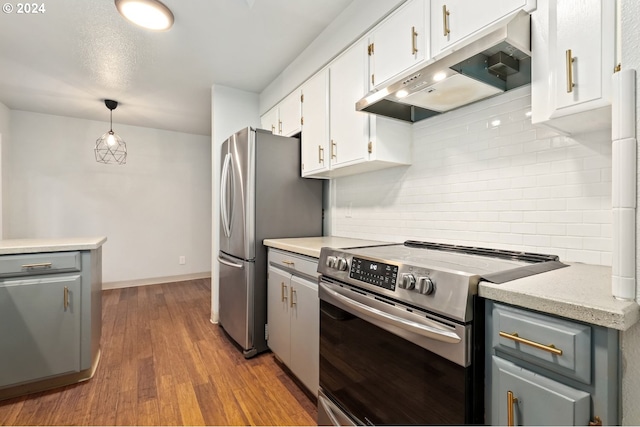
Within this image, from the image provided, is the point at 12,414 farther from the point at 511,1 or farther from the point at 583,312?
the point at 511,1

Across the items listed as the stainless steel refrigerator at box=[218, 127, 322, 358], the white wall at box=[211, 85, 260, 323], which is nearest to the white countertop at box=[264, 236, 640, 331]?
the stainless steel refrigerator at box=[218, 127, 322, 358]

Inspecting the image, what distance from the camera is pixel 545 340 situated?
728mm

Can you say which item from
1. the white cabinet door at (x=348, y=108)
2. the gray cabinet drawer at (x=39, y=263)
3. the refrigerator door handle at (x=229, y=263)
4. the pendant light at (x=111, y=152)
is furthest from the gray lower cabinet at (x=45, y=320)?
the pendant light at (x=111, y=152)

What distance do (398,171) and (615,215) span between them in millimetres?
1345

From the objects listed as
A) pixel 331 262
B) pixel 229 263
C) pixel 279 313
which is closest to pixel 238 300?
pixel 229 263

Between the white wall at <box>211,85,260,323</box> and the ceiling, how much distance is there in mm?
125

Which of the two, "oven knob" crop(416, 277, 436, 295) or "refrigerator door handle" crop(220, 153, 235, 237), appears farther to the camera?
"refrigerator door handle" crop(220, 153, 235, 237)

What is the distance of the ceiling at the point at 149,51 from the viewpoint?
200cm

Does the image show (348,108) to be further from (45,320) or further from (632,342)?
(45,320)

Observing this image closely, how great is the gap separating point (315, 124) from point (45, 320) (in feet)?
7.38

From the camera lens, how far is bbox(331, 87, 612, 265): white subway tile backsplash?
1.17 meters

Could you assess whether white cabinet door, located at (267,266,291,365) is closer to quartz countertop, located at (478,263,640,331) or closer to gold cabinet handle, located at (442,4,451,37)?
quartz countertop, located at (478,263,640,331)

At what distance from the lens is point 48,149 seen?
402 cm

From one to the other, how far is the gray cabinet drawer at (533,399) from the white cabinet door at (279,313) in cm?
137
